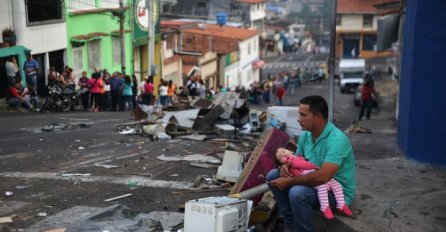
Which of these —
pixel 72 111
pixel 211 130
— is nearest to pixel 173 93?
pixel 72 111

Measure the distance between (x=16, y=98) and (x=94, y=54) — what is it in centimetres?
1138

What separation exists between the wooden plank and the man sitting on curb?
1329 centimetres

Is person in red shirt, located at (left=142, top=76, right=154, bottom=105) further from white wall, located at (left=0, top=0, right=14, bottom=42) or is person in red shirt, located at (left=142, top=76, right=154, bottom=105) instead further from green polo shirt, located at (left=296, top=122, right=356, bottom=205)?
green polo shirt, located at (left=296, top=122, right=356, bottom=205)

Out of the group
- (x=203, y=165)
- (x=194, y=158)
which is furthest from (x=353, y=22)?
(x=203, y=165)

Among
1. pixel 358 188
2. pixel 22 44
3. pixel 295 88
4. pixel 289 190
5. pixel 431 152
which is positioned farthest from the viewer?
pixel 295 88

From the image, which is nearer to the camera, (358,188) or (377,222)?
(377,222)

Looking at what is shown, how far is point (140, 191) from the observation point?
770 cm

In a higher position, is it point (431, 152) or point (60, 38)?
point (60, 38)

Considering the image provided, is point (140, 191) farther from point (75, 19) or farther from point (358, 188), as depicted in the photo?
point (75, 19)

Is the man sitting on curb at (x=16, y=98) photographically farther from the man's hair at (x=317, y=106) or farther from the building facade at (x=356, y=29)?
the building facade at (x=356, y=29)

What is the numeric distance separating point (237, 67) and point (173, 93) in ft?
91.6

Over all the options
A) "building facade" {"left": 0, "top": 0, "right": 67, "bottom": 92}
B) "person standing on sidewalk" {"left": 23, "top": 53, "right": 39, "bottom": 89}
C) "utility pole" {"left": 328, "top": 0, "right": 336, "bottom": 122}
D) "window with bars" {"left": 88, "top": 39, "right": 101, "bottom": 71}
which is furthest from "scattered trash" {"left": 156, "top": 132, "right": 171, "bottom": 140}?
"window with bars" {"left": 88, "top": 39, "right": 101, "bottom": 71}

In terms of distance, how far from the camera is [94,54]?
29516 millimetres

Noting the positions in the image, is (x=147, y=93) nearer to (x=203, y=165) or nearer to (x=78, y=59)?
(x=78, y=59)
